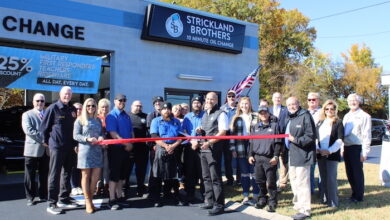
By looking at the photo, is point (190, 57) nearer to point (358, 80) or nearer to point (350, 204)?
Answer: point (350, 204)

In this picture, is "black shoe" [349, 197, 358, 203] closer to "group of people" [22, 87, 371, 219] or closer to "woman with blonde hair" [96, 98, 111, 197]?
"group of people" [22, 87, 371, 219]

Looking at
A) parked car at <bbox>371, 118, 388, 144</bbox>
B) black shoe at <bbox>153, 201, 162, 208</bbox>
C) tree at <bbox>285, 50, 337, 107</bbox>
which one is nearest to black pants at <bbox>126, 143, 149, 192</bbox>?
black shoe at <bbox>153, 201, 162, 208</bbox>

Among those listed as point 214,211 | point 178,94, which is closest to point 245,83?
point 178,94

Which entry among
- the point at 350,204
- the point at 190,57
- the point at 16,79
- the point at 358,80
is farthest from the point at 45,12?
the point at 358,80

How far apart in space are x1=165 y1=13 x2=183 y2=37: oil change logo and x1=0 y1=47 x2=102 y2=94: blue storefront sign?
251cm

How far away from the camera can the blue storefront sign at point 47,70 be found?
8430 millimetres

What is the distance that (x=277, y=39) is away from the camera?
101 ft

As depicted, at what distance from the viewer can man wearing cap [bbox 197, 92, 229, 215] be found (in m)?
5.83

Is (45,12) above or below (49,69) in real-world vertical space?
above

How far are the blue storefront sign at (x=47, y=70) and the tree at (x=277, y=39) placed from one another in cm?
1956

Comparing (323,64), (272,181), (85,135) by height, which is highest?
(323,64)

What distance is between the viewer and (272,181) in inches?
229

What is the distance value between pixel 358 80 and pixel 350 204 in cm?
3297

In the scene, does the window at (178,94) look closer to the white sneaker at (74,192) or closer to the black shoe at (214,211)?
the white sneaker at (74,192)
